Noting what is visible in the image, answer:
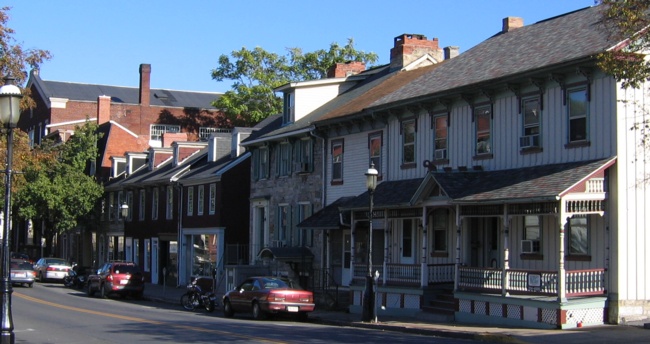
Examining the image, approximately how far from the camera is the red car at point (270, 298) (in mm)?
27656

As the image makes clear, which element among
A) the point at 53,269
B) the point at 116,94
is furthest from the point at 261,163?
the point at 116,94

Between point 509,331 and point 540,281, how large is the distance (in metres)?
1.70

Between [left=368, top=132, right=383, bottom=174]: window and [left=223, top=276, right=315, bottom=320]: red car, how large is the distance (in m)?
6.08

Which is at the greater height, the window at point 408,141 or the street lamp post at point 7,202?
the window at point 408,141

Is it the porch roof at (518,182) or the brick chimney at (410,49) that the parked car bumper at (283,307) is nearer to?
the porch roof at (518,182)

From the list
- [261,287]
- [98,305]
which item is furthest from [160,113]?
[261,287]

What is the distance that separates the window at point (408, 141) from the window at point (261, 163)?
11.8m

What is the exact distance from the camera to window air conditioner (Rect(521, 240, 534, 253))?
81.6 feet

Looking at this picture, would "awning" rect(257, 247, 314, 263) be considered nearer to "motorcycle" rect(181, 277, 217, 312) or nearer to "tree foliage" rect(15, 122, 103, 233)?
"motorcycle" rect(181, 277, 217, 312)

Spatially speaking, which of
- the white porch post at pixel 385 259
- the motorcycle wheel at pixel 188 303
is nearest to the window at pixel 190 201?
the motorcycle wheel at pixel 188 303

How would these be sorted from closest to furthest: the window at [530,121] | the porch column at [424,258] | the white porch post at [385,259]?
the window at [530,121] → the porch column at [424,258] → the white porch post at [385,259]

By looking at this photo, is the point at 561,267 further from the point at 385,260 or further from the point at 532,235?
the point at 385,260

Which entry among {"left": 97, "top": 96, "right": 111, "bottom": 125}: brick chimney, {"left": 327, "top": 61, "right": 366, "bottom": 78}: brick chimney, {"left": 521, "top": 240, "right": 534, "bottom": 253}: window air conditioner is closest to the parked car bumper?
{"left": 521, "top": 240, "right": 534, "bottom": 253}: window air conditioner

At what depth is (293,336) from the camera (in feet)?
69.9
